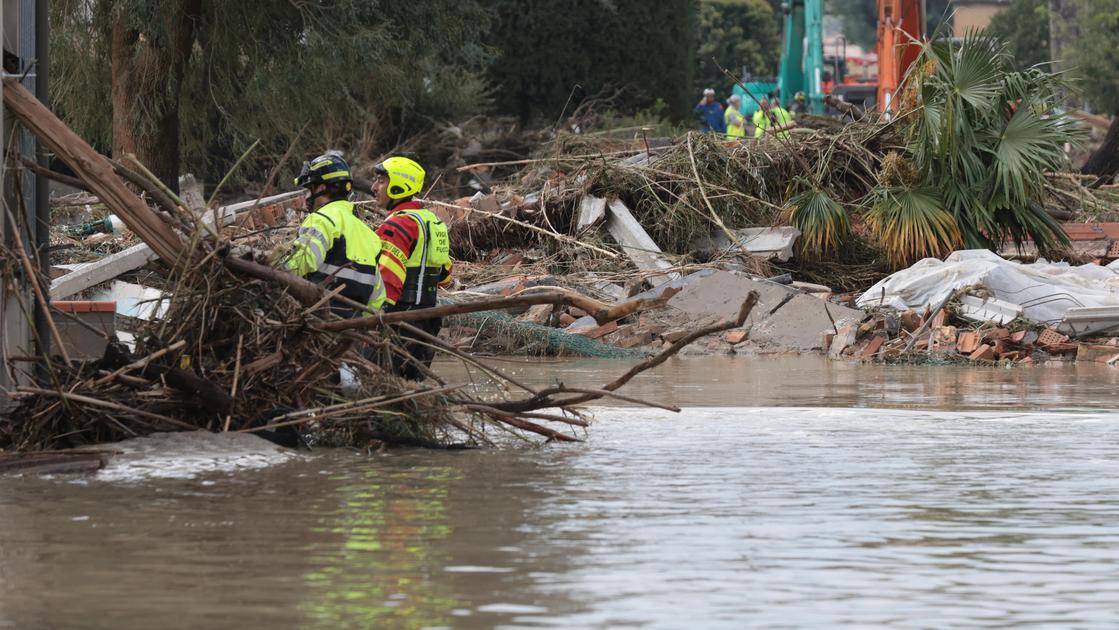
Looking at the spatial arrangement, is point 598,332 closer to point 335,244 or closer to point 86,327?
point 335,244

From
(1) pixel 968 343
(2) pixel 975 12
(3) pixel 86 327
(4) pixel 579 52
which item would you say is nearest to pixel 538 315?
(1) pixel 968 343

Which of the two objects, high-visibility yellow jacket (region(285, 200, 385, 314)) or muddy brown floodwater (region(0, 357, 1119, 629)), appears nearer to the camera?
muddy brown floodwater (region(0, 357, 1119, 629))

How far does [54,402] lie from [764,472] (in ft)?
11.3

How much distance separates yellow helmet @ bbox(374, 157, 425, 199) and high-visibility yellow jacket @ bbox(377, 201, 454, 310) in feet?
0.29

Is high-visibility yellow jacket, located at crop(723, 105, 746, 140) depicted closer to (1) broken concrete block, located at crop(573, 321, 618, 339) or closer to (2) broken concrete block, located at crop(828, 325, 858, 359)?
(1) broken concrete block, located at crop(573, 321, 618, 339)

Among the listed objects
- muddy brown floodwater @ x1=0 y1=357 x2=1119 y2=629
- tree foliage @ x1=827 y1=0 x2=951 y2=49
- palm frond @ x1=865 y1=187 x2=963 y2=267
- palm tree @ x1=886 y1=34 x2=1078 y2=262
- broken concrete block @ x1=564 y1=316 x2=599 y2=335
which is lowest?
muddy brown floodwater @ x1=0 y1=357 x2=1119 y2=629

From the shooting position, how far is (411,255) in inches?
412

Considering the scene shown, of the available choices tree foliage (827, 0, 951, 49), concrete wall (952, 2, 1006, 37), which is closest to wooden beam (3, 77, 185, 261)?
concrete wall (952, 2, 1006, 37)

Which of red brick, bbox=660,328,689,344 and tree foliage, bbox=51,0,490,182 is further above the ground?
tree foliage, bbox=51,0,490,182

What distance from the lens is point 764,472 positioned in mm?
8078

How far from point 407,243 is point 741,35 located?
65.3 metres

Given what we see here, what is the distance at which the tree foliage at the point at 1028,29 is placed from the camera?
71.4m

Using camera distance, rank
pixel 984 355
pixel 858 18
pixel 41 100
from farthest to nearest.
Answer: pixel 858 18, pixel 984 355, pixel 41 100

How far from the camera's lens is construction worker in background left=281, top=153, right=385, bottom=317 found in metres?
9.22
